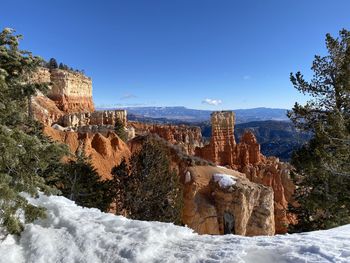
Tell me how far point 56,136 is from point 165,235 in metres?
30.2

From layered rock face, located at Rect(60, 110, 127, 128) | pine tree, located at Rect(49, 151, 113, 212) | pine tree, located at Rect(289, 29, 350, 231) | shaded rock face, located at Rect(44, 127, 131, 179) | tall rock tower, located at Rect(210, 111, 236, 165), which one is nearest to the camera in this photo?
pine tree, located at Rect(289, 29, 350, 231)

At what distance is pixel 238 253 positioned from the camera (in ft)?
22.6

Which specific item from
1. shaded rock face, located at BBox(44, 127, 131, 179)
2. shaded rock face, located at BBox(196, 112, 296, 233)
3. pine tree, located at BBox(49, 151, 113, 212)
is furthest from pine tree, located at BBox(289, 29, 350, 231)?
shaded rock face, located at BBox(196, 112, 296, 233)

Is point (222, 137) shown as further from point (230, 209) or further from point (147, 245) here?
point (147, 245)

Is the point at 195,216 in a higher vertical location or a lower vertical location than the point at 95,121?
lower

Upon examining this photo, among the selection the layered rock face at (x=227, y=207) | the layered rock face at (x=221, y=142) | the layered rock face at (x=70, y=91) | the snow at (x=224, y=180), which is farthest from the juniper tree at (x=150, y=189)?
the layered rock face at (x=70, y=91)

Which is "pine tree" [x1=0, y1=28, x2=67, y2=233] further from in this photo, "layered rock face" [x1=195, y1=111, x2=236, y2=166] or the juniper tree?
"layered rock face" [x1=195, y1=111, x2=236, y2=166]

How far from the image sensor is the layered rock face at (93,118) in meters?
64.3

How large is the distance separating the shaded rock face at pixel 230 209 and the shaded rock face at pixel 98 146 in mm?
9865

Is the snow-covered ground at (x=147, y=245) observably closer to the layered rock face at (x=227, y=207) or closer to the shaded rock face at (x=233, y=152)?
the layered rock face at (x=227, y=207)

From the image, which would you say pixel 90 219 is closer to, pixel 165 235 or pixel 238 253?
pixel 165 235

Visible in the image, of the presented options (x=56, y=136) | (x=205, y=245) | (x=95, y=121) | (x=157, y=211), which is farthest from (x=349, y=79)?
(x=95, y=121)

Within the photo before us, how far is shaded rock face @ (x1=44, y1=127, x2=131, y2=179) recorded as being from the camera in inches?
1383

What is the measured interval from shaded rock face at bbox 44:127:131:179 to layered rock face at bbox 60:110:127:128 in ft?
88.1
